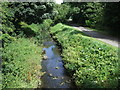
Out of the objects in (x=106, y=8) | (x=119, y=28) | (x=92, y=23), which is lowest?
(x=92, y=23)

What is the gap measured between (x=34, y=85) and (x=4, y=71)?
1748 mm

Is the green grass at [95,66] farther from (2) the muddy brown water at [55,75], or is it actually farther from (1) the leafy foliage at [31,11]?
(1) the leafy foliage at [31,11]

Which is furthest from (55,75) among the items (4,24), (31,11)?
(31,11)

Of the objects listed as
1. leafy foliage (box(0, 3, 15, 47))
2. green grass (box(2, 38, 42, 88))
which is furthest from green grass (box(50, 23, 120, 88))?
leafy foliage (box(0, 3, 15, 47))

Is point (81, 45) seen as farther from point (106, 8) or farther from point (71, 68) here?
point (106, 8)

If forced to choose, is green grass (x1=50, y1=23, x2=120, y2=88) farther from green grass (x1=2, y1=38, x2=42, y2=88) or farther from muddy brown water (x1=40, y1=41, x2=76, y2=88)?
green grass (x1=2, y1=38, x2=42, y2=88)

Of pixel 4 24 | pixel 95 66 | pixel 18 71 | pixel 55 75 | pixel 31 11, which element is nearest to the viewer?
pixel 18 71

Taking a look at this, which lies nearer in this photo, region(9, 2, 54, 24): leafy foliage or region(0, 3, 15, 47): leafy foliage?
region(0, 3, 15, 47): leafy foliage

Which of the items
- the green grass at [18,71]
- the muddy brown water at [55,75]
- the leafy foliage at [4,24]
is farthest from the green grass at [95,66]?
the leafy foliage at [4,24]

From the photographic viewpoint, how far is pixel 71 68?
912 centimetres

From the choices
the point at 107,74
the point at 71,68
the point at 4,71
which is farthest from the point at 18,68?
the point at 107,74

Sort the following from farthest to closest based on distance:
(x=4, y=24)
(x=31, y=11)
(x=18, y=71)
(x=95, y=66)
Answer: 1. (x=31, y=11)
2. (x=4, y=24)
3. (x=95, y=66)
4. (x=18, y=71)

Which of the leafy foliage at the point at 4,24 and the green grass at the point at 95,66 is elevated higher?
the leafy foliage at the point at 4,24

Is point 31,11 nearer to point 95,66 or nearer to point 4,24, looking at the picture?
point 4,24
